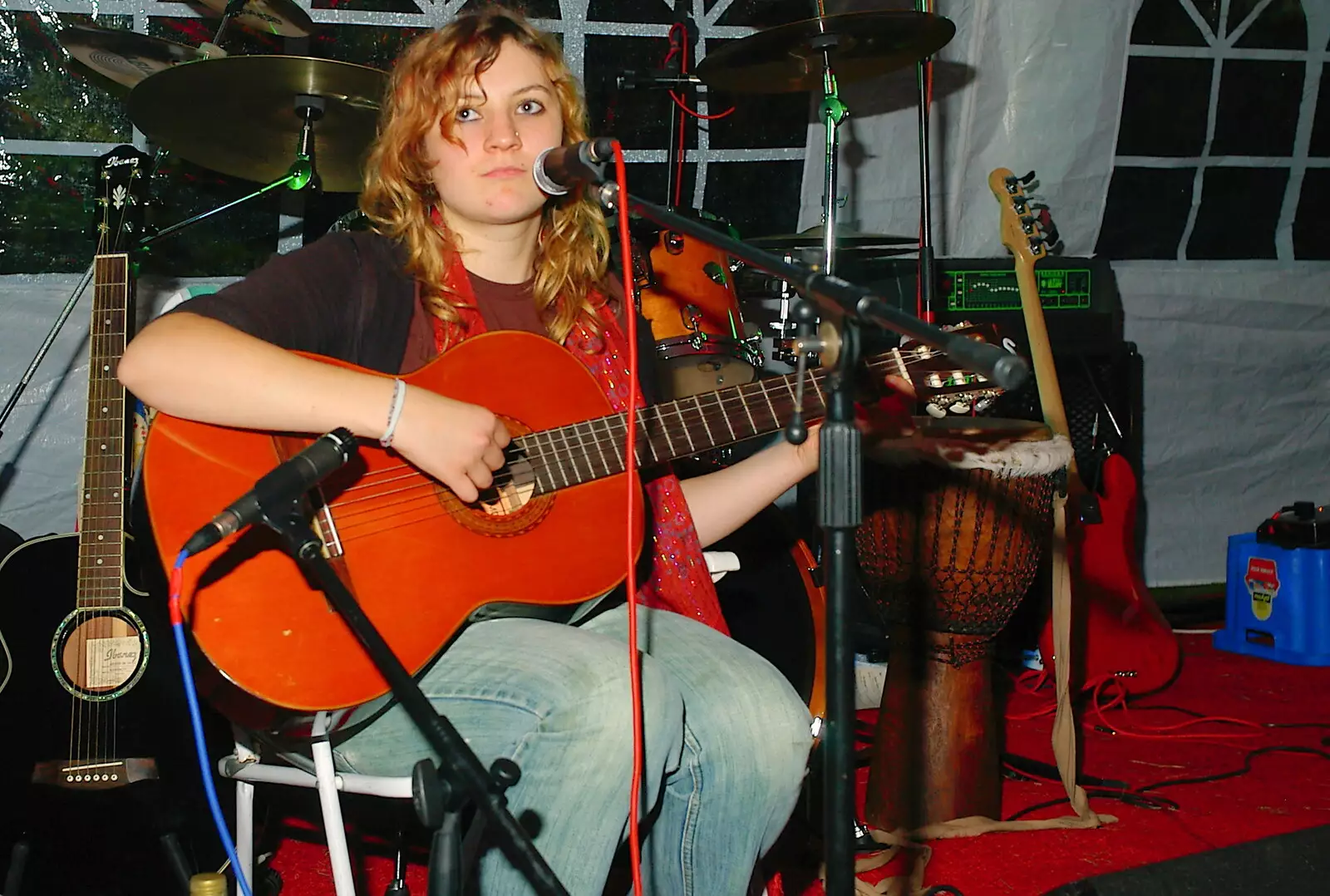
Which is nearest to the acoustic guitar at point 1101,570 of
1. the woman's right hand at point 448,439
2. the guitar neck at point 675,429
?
the guitar neck at point 675,429

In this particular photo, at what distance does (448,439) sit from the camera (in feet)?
4.82

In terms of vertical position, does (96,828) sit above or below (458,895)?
below

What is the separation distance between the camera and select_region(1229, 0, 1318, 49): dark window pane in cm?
370

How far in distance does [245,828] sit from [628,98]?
2274 millimetres

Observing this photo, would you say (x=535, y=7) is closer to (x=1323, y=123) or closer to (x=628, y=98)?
(x=628, y=98)

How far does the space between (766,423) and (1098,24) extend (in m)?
2.41

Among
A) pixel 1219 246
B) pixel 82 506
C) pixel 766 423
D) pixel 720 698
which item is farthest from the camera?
pixel 1219 246

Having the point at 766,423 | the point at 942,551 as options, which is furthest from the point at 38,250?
the point at 942,551

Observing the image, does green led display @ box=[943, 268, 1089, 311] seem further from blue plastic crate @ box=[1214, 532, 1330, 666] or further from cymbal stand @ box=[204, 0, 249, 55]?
cymbal stand @ box=[204, 0, 249, 55]

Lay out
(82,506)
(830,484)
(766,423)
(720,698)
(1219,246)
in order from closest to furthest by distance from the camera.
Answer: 1. (830,484)
2. (720,698)
3. (766,423)
4. (82,506)
5. (1219,246)

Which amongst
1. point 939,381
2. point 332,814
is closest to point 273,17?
point 939,381

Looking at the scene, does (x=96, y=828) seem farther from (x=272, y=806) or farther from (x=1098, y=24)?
(x=1098, y=24)

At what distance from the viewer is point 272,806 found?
7.46ft

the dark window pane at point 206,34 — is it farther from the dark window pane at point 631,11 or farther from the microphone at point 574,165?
the microphone at point 574,165
